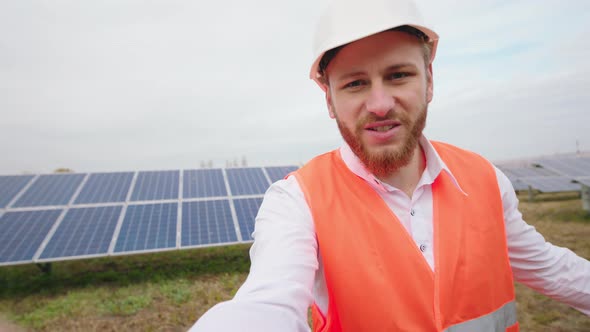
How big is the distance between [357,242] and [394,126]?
0.56 m

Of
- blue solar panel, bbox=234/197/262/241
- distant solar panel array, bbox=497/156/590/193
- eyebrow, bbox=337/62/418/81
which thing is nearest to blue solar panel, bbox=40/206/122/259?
blue solar panel, bbox=234/197/262/241

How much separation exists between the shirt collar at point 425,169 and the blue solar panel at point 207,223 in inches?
206

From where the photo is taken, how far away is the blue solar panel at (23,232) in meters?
5.80

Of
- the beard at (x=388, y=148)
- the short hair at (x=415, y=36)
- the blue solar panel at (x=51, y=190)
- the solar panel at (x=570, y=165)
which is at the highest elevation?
the short hair at (x=415, y=36)

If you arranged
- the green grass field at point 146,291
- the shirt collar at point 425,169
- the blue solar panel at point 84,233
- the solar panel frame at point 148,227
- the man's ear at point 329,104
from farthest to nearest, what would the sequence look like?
the solar panel frame at point 148,227 → the blue solar panel at point 84,233 → the green grass field at point 146,291 → the man's ear at point 329,104 → the shirt collar at point 425,169

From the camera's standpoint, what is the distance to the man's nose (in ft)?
4.37

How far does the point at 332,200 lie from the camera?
4.69 feet

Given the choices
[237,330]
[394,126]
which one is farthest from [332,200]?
[237,330]

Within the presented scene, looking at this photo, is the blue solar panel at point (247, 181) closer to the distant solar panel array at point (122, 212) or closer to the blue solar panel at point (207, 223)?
the distant solar panel array at point (122, 212)

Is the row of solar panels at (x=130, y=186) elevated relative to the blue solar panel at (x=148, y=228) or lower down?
elevated

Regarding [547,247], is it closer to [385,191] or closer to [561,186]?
[385,191]

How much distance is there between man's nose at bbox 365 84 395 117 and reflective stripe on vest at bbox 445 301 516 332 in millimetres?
968

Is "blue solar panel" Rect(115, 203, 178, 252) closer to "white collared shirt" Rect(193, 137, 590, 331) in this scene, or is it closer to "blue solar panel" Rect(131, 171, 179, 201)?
"blue solar panel" Rect(131, 171, 179, 201)

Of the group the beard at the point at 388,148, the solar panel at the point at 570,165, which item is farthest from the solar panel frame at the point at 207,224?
the solar panel at the point at 570,165
